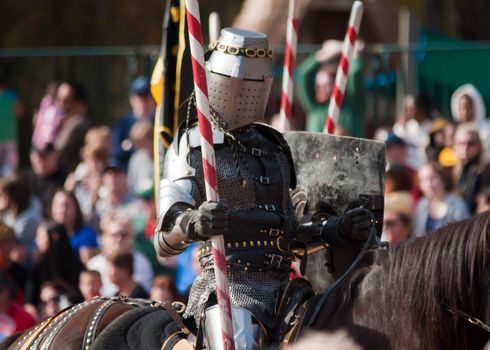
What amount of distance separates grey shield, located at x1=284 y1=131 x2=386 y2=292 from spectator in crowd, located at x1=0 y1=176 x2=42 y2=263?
5331 mm

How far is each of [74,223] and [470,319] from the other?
627cm

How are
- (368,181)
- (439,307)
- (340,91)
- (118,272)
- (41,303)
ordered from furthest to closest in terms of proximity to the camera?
1. (41,303)
2. (118,272)
3. (340,91)
4. (368,181)
5. (439,307)

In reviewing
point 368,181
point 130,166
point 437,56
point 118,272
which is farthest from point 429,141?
point 368,181

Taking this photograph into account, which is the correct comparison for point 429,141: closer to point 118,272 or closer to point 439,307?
point 118,272

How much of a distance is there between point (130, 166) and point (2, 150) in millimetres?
1939

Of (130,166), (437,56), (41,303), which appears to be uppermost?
(437,56)

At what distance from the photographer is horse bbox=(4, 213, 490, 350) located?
5.75m

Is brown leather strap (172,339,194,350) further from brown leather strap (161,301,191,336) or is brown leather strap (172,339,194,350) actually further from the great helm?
the great helm

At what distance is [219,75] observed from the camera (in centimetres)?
637

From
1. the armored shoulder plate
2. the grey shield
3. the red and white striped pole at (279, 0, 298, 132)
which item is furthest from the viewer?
the red and white striped pole at (279, 0, 298, 132)

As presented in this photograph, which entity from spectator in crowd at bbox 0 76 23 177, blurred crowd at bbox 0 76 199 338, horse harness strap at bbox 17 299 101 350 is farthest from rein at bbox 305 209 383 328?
spectator in crowd at bbox 0 76 23 177

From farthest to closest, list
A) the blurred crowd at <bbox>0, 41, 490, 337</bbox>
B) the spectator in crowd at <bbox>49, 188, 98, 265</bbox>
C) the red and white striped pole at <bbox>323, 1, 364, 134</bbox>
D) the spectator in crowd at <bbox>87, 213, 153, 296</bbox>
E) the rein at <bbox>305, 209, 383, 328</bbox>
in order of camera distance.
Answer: the spectator in crowd at <bbox>49, 188, 98, 265</bbox>, the spectator in crowd at <bbox>87, 213, 153, 296</bbox>, the blurred crowd at <bbox>0, 41, 490, 337</bbox>, the red and white striped pole at <bbox>323, 1, 364, 134</bbox>, the rein at <bbox>305, 209, 383, 328</bbox>

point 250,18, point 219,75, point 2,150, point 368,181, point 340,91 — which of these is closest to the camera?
point 219,75

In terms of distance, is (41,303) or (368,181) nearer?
(368,181)
